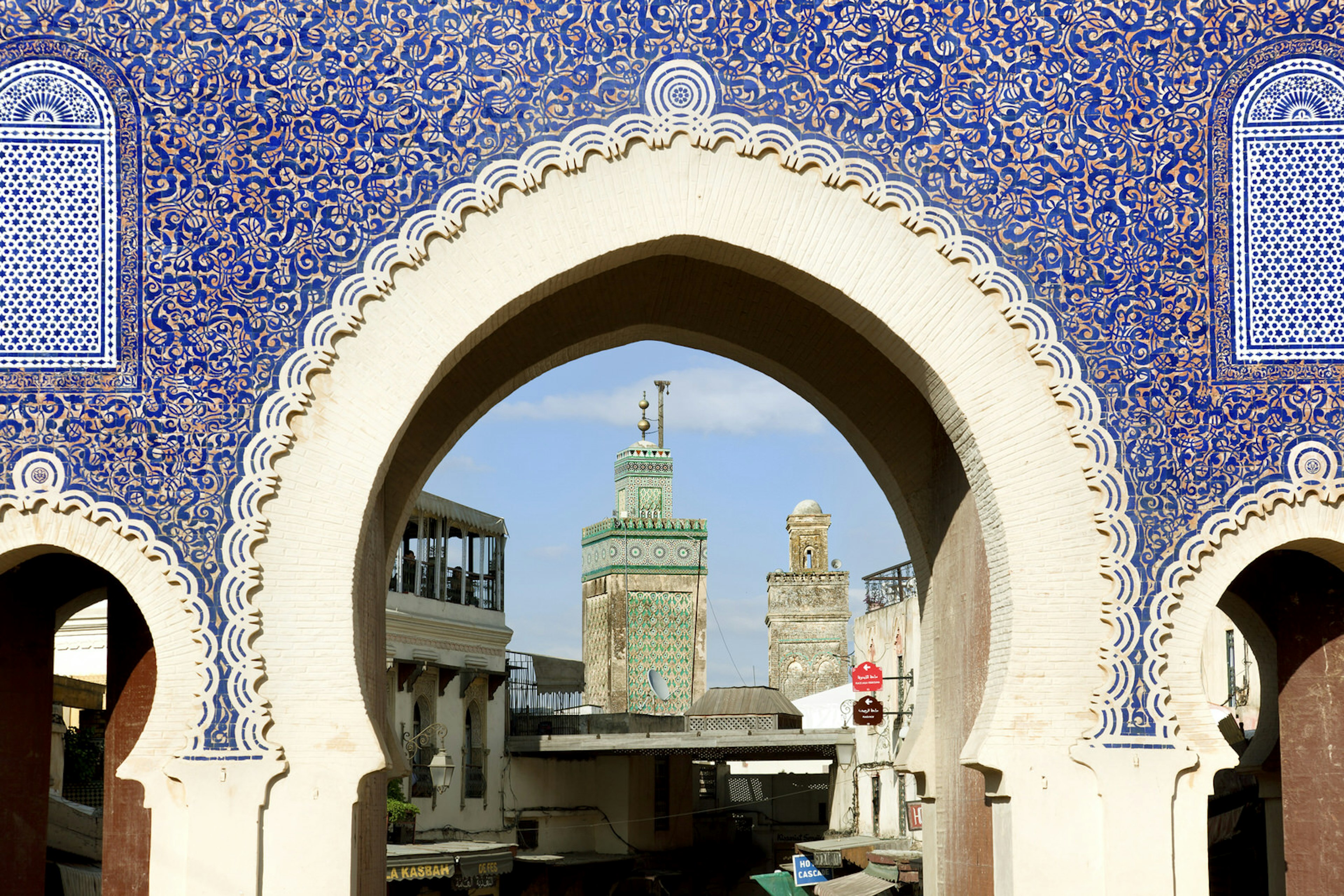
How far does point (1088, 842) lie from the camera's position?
5.91 m

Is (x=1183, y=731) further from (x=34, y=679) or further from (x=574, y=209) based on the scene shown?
(x=34, y=679)

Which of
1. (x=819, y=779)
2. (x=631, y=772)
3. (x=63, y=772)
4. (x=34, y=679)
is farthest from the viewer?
(x=819, y=779)

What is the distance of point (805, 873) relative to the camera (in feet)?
55.7

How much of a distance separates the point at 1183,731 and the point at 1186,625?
0.42 meters

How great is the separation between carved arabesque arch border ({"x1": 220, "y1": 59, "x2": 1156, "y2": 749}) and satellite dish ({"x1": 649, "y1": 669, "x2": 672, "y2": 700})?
25.2 metres

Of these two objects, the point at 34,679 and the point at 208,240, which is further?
the point at 34,679

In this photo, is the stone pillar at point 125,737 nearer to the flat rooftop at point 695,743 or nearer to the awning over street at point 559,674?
the flat rooftop at point 695,743

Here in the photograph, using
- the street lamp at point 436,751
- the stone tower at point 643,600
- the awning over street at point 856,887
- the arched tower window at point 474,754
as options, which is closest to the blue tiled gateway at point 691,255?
the awning over street at point 856,887

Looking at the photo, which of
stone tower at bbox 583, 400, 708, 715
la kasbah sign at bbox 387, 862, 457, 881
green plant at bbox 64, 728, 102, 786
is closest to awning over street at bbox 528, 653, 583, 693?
stone tower at bbox 583, 400, 708, 715

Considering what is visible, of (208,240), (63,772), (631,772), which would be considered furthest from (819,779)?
(208,240)

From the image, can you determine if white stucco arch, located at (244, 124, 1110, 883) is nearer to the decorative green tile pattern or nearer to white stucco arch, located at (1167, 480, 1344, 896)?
white stucco arch, located at (1167, 480, 1344, 896)

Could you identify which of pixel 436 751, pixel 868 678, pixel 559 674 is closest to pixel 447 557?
pixel 436 751

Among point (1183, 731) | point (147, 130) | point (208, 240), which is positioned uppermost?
point (147, 130)

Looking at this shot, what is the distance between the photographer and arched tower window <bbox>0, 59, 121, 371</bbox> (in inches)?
237
